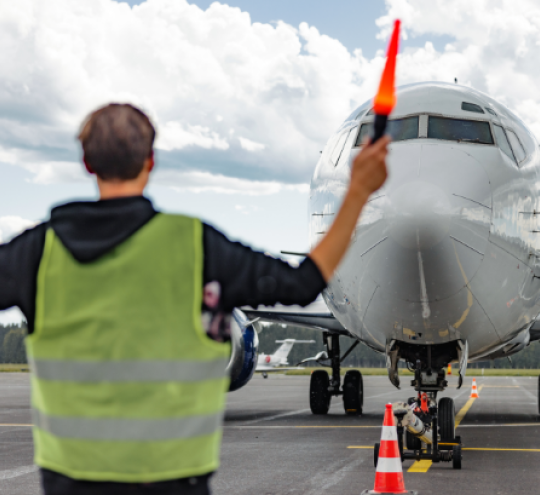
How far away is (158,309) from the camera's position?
1.55 meters

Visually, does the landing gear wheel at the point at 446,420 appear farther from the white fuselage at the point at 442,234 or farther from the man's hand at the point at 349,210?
the man's hand at the point at 349,210

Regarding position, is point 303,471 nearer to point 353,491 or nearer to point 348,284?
point 353,491

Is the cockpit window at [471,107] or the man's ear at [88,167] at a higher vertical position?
the cockpit window at [471,107]

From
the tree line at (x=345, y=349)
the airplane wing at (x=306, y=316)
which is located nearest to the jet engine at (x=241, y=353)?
the airplane wing at (x=306, y=316)

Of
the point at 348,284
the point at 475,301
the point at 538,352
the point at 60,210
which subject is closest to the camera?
the point at 60,210

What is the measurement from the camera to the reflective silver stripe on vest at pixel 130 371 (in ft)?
5.00

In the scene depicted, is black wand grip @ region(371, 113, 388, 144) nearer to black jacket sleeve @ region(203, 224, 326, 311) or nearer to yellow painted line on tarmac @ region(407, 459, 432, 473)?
black jacket sleeve @ region(203, 224, 326, 311)

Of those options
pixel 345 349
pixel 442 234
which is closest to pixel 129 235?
pixel 442 234

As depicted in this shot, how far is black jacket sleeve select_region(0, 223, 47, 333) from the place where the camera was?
1.65 m

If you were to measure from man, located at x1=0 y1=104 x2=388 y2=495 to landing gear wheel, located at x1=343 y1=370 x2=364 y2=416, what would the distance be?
12531mm

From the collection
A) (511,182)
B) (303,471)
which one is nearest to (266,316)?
(303,471)

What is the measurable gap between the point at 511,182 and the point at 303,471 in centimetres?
336

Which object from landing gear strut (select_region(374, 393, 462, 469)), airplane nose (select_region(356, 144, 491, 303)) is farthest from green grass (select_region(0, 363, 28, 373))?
airplane nose (select_region(356, 144, 491, 303))

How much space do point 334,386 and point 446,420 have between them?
6.55m
